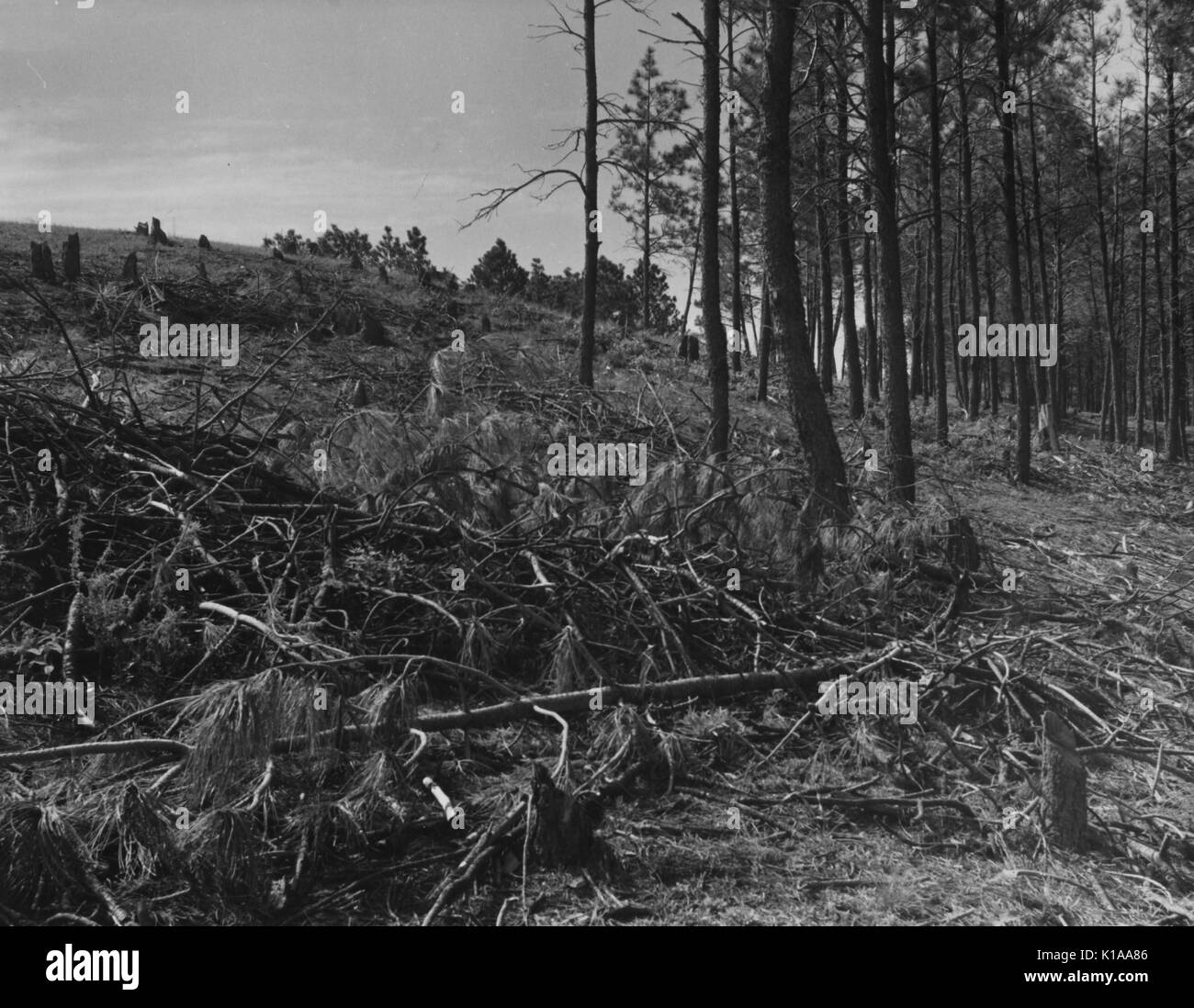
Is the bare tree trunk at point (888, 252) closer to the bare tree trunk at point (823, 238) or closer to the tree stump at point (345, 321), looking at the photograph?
the bare tree trunk at point (823, 238)

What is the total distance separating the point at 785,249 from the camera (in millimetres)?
8461

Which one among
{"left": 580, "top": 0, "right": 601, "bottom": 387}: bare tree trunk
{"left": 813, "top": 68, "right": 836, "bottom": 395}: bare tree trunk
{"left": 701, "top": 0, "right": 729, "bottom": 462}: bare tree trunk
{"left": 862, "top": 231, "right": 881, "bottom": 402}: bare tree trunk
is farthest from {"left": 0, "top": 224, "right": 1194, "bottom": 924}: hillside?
{"left": 862, "top": 231, "right": 881, "bottom": 402}: bare tree trunk

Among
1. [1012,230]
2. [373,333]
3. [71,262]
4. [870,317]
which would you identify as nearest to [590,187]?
[373,333]

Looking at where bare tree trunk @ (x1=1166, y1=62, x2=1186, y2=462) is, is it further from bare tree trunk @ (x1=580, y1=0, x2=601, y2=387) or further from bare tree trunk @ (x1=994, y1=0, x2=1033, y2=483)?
bare tree trunk @ (x1=580, y1=0, x2=601, y2=387)

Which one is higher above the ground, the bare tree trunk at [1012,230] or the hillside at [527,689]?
the bare tree trunk at [1012,230]

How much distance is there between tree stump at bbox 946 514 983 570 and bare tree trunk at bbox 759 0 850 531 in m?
1.00

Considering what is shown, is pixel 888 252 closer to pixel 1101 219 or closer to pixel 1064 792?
pixel 1064 792

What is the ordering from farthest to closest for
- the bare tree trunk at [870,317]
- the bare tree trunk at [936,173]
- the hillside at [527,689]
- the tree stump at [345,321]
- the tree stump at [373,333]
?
the bare tree trunk at [870,317]
the tree stump at [345,321]
the bare tree trunk at [936,173]
the tree stump at [373,333]
the hillside at [527,689]

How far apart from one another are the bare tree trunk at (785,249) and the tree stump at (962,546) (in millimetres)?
998

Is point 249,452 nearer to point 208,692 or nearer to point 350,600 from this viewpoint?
point 350,600

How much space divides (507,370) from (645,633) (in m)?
6.72

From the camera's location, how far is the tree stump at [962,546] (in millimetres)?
7326

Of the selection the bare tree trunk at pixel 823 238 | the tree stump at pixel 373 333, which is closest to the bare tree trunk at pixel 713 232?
the bare tree trunk at pixel 823 238
